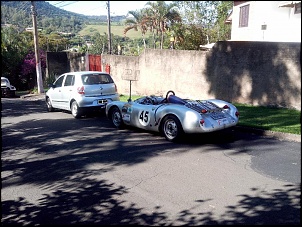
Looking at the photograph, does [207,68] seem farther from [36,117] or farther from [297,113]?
[36,117]

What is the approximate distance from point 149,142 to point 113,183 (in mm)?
2503

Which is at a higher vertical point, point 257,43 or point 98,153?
point 257,43

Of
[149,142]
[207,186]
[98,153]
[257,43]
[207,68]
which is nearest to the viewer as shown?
[207,186]

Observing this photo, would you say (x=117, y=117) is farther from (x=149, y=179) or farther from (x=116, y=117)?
(x=149, y=179)

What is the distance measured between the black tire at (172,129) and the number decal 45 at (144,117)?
1.68 feet

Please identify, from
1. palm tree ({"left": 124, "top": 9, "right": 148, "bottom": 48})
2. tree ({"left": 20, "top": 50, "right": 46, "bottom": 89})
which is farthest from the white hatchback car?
tree ({"left": 20, "top": 50, "right": 46, "bottom": 89})

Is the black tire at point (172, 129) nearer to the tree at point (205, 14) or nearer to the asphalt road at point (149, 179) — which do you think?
the asphalt road at point (149, 179)

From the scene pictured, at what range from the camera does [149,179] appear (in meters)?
4.94

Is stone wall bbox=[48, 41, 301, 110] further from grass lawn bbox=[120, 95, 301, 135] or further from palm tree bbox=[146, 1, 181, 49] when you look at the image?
palm tree bbox=[146, 1, 181, 49]

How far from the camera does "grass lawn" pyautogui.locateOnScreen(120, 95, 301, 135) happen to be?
7657 millimetres

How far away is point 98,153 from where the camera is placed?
21.2 feet

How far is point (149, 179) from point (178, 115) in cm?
227

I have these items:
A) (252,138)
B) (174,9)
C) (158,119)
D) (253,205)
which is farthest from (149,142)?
(174,9)

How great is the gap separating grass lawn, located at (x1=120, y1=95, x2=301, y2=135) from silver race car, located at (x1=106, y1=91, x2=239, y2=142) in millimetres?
1170
